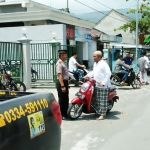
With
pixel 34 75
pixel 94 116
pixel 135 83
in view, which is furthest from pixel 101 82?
pixel 34 75

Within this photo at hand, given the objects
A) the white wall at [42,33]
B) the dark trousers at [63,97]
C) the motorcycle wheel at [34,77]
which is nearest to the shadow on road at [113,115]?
the dark trousers at [63,97]

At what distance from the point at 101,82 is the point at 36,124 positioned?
14.7ft

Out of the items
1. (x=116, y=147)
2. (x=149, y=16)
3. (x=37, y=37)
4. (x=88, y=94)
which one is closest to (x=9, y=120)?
(x=116, y=147)

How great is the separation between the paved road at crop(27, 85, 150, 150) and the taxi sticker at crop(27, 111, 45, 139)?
7.79ft

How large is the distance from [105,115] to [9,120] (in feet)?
16.9

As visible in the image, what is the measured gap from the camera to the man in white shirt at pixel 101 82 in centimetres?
725

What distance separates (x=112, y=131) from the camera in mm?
6309

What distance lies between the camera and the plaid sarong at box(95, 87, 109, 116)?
7324 mm

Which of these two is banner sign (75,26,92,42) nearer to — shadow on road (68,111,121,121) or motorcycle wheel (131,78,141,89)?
motorcycle wheel (131,78,141,89)

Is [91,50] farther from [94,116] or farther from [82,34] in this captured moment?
[94,116]

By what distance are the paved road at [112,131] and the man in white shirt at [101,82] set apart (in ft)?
1.14

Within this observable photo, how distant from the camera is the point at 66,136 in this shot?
605cm

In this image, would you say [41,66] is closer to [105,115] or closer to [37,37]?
[37,37]

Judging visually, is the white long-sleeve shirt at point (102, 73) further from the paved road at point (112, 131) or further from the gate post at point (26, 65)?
the gate post at point (26, 65)
